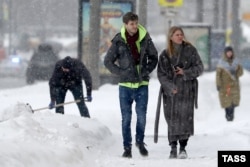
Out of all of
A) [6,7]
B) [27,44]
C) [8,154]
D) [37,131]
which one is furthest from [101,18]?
[27,44]

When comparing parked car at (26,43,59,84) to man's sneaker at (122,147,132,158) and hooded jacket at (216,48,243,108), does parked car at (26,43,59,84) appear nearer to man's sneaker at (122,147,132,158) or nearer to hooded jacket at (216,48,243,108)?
hooded jacket at (216,48,243,108)

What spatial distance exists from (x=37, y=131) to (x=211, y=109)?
10800mm

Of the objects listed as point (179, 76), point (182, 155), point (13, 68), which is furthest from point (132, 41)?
point (13, 68)

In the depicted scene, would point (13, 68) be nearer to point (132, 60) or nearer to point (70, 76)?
point (70, 76)

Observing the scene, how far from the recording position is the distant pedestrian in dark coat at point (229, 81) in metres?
14.8

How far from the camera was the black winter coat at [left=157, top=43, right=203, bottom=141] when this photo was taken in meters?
9.29

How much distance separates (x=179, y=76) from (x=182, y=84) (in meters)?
0.10

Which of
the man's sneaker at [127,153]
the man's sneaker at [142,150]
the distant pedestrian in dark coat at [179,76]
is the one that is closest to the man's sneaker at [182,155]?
the distant pedestrian in dark coat at [179,76]

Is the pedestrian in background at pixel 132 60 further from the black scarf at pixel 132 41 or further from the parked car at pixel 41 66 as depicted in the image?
the parked car at pixel 41 66

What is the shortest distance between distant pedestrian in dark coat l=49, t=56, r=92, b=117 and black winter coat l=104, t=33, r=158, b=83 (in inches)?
103

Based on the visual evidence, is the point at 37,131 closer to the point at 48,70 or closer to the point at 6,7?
the point at 48,70

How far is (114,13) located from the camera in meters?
20.7

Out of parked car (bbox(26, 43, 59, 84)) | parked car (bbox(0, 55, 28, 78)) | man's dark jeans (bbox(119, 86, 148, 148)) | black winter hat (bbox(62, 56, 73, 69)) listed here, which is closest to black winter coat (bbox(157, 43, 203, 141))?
man's dark jeans (bbox(119, 86, 148, 148))

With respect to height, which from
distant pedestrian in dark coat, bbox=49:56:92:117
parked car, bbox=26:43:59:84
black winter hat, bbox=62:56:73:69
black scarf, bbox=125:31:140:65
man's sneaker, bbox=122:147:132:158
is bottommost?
parked car, bbox=26:43:59:84
